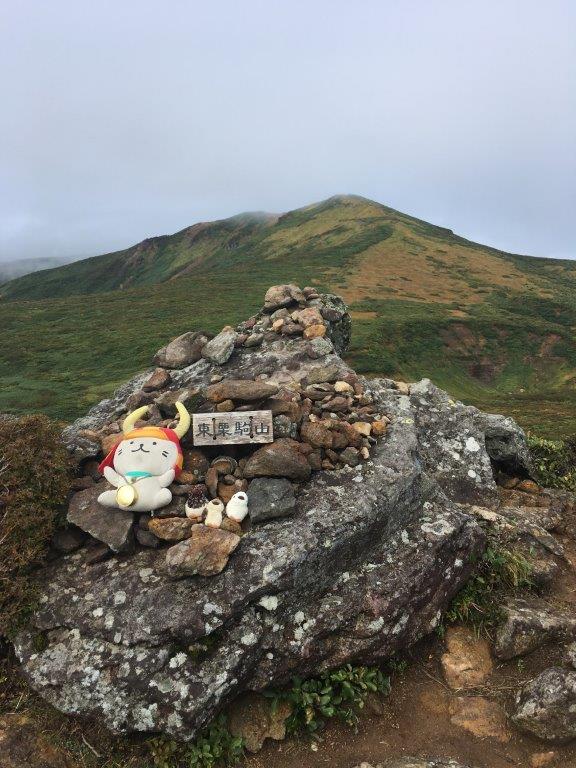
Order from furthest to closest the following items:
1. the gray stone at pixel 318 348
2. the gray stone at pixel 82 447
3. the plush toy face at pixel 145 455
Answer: the gray stone at pixel 318 348 → the gray stone at pixel 82 447 → the plush toy face at pixel 145 455

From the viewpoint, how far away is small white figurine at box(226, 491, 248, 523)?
23.1 ft

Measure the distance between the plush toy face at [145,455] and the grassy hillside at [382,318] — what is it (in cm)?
1701

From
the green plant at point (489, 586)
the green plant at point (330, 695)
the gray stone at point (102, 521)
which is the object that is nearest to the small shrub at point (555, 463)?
the green plant at point (489, 586)

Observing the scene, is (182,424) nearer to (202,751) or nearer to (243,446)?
(243,446)

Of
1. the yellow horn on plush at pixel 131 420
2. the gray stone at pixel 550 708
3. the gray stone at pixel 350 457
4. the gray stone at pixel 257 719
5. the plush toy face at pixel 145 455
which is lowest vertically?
the gray stone at pixel 257 719

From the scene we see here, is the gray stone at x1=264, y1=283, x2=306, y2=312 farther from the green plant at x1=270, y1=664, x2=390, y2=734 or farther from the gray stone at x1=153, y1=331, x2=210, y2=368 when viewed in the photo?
the green plant at x1=270, y1=664, x2=390, y2=734

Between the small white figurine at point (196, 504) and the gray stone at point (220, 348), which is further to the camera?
the gray stone at point (220, 348)

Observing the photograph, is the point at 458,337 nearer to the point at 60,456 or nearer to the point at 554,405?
the point at 554,405

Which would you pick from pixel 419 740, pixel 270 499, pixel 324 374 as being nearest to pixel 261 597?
pixel 270 499

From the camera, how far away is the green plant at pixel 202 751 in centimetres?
562

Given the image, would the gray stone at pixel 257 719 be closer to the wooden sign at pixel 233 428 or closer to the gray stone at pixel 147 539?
the gray stone at pixel 147 539

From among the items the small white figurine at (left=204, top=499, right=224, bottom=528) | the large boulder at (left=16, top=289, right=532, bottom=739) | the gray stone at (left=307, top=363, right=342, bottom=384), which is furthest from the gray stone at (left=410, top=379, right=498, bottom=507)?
the small white figurine at (left=204, top=499, right=224, bottom=528)

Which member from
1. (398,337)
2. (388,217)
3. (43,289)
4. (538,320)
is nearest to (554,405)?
(398,337)

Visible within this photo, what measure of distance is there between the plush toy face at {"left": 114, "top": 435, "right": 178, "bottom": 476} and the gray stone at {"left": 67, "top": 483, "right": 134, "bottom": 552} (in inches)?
24.2
